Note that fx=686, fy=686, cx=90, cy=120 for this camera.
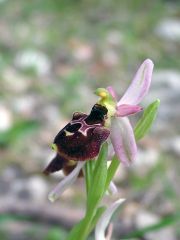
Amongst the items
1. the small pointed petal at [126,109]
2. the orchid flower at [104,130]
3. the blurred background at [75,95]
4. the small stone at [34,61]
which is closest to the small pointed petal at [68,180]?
the orchid flower at [104,130]

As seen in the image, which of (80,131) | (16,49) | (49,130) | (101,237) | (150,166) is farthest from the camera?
(16,49)

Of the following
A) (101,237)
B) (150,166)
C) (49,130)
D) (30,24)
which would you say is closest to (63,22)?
(30,24)

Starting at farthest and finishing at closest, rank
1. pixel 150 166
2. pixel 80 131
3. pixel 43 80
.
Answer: pixel 43 80
pixel 150 166
pixel 80 131

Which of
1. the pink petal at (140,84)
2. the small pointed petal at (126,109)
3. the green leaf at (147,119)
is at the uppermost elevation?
the pink petal at (140,84)

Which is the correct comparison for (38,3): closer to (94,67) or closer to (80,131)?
(94,67)

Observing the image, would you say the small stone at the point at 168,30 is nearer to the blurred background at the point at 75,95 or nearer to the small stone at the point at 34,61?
the blurred background at the point at 75,95

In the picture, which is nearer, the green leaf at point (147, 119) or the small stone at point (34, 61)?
the green leaf at point (147, 119)
